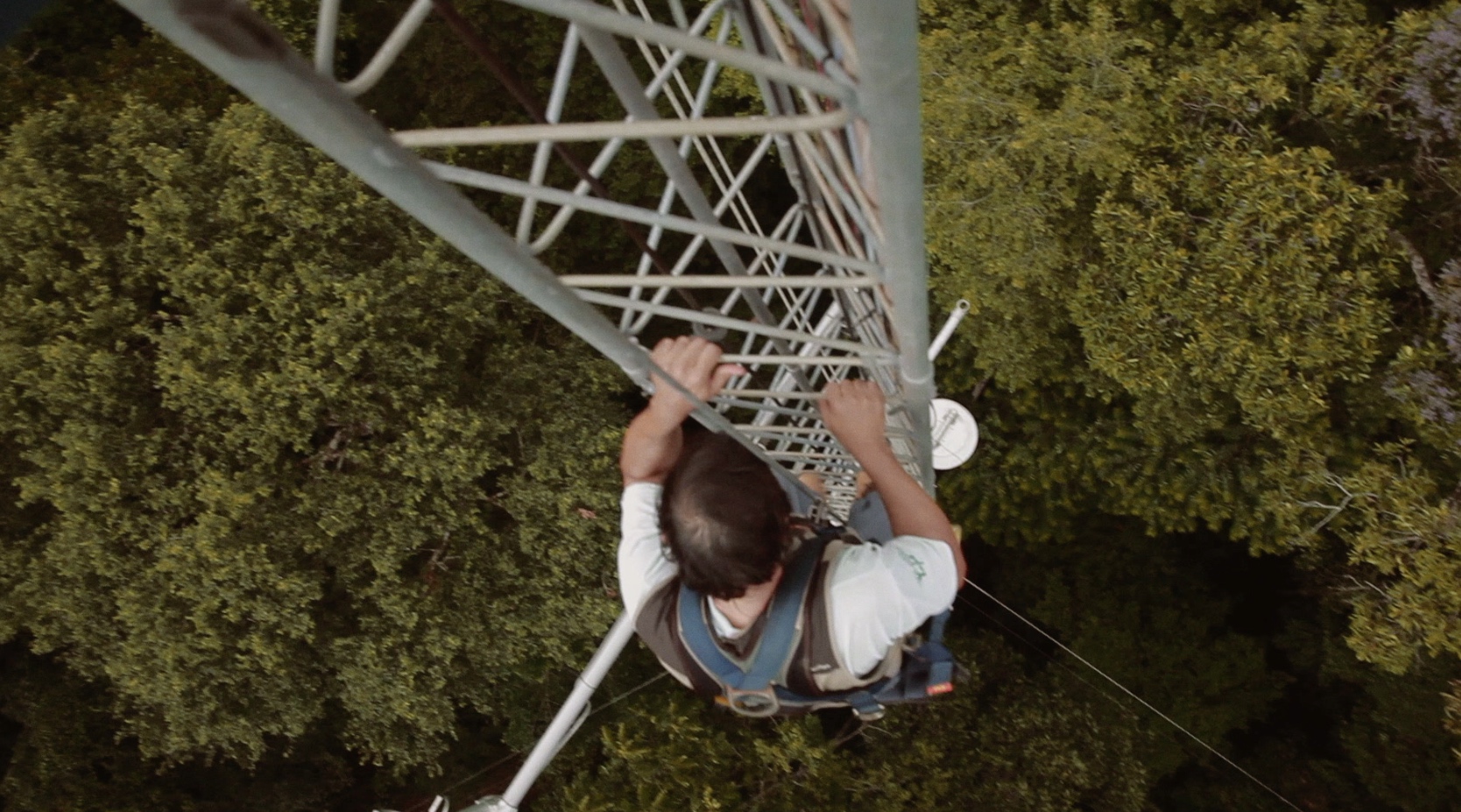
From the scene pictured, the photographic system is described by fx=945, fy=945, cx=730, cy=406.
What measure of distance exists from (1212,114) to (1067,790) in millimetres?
6010

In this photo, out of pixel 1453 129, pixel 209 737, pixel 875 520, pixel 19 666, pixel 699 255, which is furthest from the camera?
pixel 699 255

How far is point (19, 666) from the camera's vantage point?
9.94 meters

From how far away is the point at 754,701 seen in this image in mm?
2885

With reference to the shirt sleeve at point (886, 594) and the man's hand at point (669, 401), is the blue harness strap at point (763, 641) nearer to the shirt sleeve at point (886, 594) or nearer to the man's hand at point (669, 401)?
the shirt sleeve at point (886, 594)

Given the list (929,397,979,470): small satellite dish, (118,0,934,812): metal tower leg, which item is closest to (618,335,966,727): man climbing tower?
(118,0,934,812): metal tower leg

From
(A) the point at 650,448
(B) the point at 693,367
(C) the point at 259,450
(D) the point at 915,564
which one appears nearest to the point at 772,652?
(D) the point at 915,564

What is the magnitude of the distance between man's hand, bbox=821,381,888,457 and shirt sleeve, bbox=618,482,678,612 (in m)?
0.64

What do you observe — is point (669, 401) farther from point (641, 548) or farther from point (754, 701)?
point (754, 701)

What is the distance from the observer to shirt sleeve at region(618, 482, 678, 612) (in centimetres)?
307

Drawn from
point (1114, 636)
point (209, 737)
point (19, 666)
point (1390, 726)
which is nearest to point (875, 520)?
point (209, 737)

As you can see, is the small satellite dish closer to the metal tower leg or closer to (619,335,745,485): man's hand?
the metal tower leg

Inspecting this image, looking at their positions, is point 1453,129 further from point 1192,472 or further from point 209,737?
point 209,737

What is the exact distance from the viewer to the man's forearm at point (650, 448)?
297 centimetres

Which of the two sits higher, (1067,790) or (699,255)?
(699,255)
